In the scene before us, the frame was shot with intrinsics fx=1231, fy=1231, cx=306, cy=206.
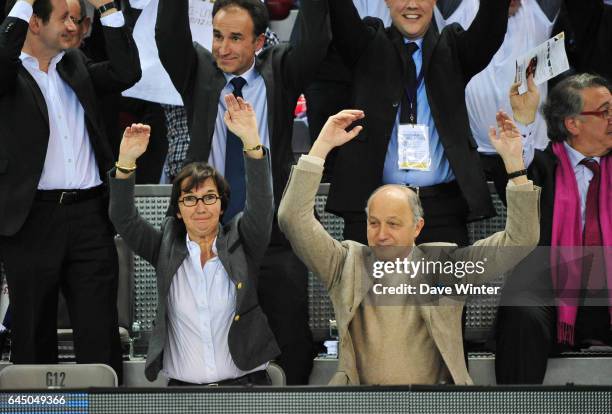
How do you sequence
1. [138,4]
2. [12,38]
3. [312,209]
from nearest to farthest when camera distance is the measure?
[312,209]
[12,38]
[138,4]

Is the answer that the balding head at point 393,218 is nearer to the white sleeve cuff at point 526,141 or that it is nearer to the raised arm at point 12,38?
the white sleeve cuff at point 526,141

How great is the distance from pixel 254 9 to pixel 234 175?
2.48ft

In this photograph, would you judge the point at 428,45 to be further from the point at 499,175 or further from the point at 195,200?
the point at 195,200

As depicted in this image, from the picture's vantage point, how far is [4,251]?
505 centimetres

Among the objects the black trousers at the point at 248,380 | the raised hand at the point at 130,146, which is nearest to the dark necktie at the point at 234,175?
the raised hand at the point at 130,146

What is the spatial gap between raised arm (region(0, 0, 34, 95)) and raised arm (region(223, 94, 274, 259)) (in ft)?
3.04

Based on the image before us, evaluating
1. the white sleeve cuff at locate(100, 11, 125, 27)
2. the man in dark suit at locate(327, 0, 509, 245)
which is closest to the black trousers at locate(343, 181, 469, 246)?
the man in dark suit at locate(327, 0, 509, 245)

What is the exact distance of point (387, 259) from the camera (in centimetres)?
458

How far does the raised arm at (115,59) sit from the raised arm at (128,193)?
0.55 meters

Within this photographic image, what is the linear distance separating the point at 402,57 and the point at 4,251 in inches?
74.0

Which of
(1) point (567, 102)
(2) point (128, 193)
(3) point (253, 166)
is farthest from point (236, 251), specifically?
(1) point (567, 102)

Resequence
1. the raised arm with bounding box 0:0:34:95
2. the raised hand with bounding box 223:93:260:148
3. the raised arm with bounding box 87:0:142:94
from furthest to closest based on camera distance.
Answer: the raised arm with bounding box 87:0:142:94, the raised arm with bounding box 0:0:34:95, the raised hand with bounding box 223:93:260:148

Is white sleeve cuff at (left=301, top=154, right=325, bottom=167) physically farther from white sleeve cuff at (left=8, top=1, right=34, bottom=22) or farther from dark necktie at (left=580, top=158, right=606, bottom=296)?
dark necktie at (left=580, top=158, right=606, bottom=296)

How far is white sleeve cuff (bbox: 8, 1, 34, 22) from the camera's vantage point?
4.98 meters
